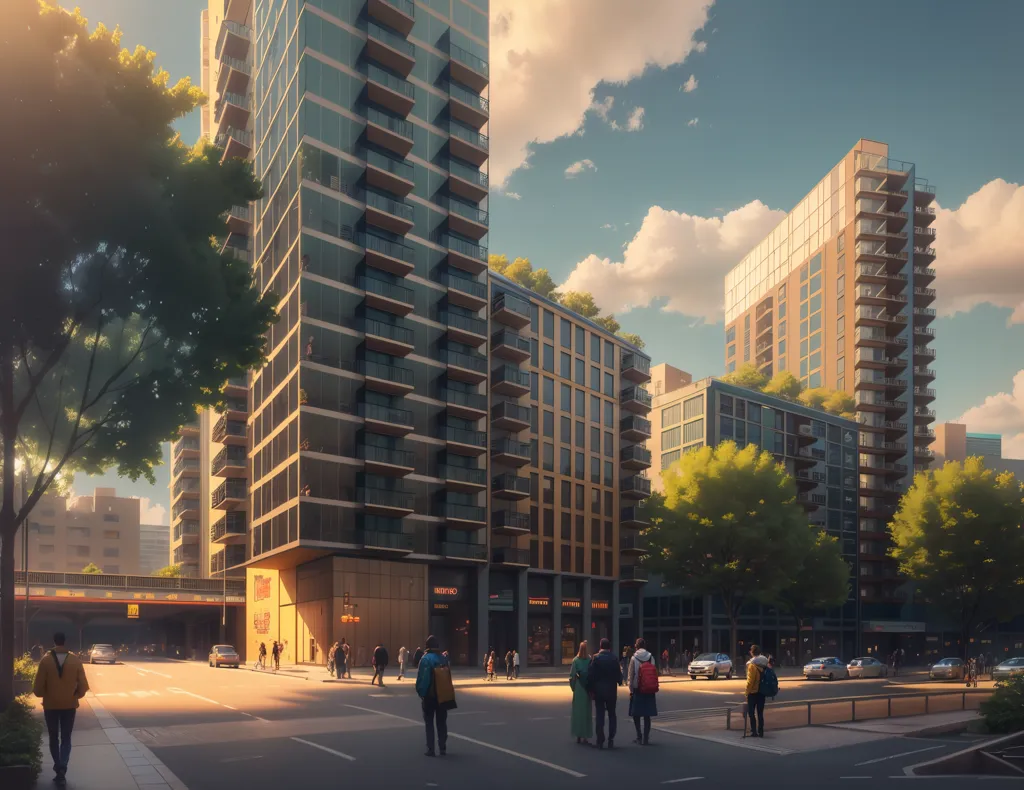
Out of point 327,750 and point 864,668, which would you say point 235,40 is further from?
point 327,750

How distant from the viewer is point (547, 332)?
235 ft

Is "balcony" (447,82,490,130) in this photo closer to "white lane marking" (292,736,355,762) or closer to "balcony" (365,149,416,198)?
"balcony" (365,149,416,198)

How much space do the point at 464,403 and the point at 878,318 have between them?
59.1 meters

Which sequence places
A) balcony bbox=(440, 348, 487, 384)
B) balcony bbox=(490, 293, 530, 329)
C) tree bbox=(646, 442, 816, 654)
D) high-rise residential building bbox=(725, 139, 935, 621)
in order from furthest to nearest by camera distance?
high-rise residential building bbox=(725, 139, 935, 621) → balcony bbox=(490, 293, 530, 329) → balcony bbox=(440, 348, 487, 384) → tree bbox=(646, 442, 816, 654)

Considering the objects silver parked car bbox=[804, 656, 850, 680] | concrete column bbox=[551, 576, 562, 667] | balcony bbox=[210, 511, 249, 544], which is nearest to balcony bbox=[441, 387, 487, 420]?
concrete column bbox=[551, 576, 562, 667]

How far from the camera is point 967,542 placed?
6731cm

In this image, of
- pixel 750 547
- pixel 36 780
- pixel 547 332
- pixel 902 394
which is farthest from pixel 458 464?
pixel 902 394

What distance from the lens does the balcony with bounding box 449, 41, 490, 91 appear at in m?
65.6

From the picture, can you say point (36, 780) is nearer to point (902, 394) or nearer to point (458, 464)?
point (458, 464)

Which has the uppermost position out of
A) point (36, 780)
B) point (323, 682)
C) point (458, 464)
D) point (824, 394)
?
point (824, 394)

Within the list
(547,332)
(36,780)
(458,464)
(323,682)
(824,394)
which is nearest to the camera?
(36,780)

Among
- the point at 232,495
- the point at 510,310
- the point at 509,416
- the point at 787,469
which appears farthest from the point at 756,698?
the point at 787,469

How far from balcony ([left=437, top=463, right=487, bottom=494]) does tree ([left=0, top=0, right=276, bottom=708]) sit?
1407 inches

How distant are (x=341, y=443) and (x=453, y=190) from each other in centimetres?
1962
